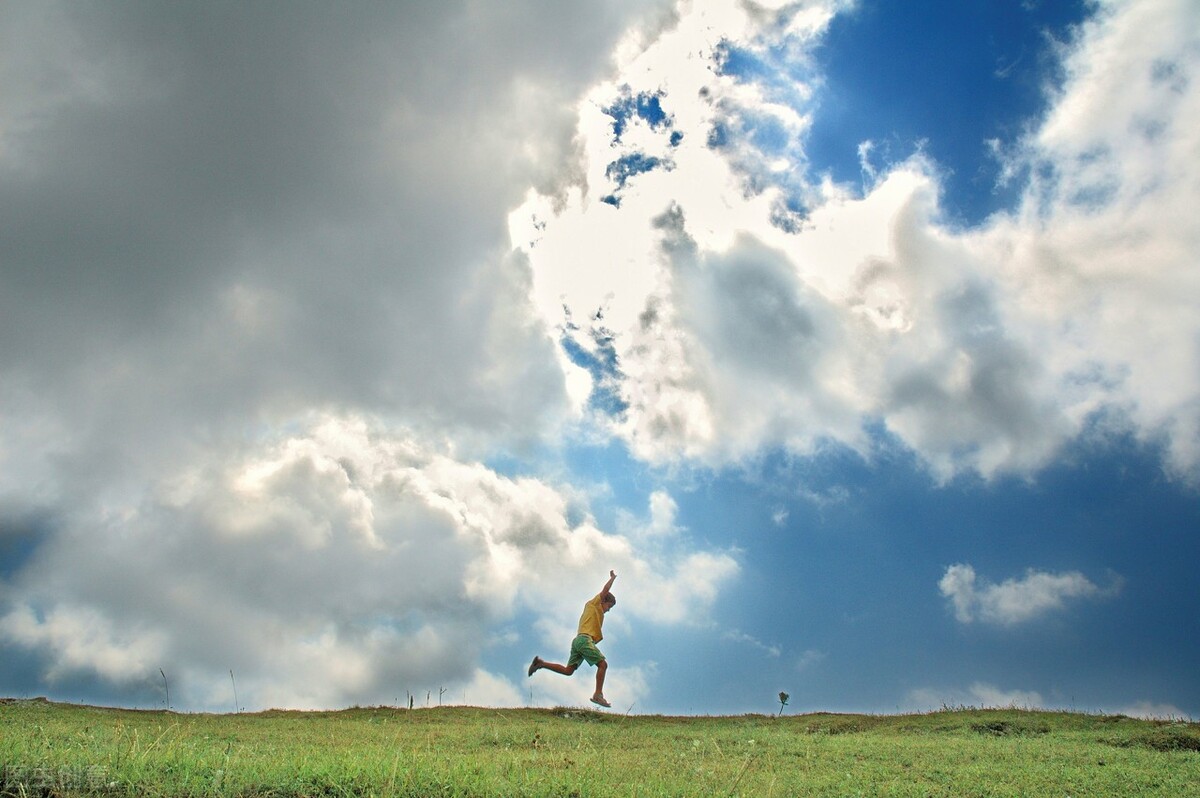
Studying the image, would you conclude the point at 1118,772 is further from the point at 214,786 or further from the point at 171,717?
the point at 171,717

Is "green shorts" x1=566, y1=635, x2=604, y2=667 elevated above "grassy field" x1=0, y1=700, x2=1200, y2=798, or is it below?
above

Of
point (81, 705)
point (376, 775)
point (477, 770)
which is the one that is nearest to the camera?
point (376, 775)

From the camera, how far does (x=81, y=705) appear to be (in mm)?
20172

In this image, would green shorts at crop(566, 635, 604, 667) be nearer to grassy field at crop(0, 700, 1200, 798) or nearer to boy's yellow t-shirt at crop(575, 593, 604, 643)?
boy's yellow t-shirt at crop(575, 593, 604, 643)

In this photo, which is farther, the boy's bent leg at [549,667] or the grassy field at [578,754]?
the boy's bent leg at [549,667]

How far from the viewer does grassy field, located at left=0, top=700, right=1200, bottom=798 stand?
24.3 feet

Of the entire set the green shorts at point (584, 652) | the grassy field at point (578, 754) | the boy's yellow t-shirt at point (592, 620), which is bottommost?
the grassy field at point (578, 754)

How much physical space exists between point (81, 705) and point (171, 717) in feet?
12.7

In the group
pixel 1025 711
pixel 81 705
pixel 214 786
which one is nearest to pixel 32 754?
pixel 214 786

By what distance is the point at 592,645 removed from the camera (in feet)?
65.2

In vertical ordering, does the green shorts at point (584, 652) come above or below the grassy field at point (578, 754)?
above

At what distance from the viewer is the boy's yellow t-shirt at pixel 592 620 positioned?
794 inches

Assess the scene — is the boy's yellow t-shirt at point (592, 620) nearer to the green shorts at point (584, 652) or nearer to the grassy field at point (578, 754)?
the green shorts at point (584, 652)

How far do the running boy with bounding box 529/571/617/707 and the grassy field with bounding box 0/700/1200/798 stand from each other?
0.92m
